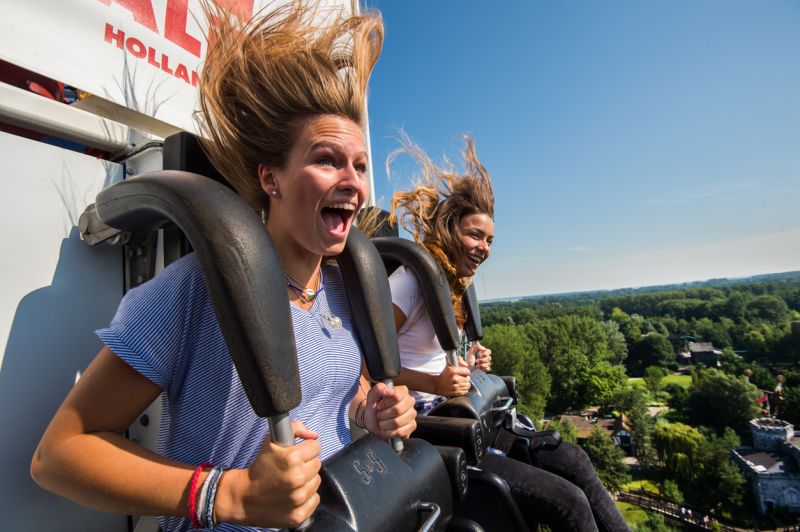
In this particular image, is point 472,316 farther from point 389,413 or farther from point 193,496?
point 193,496

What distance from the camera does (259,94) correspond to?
1153 millimetres

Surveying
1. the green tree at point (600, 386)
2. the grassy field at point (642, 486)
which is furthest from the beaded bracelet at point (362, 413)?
the green tree at point (600, 386)

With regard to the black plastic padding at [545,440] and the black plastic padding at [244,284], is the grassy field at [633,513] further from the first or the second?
the black plastic padding at [244,284]

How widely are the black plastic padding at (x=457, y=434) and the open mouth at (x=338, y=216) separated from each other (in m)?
0.83

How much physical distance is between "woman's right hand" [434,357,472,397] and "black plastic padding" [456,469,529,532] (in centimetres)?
35

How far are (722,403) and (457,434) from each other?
187 feet

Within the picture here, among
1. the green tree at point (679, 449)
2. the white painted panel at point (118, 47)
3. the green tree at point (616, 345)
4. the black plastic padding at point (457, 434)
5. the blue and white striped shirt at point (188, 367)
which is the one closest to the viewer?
the blue and white striped shirt at point (188, 367)

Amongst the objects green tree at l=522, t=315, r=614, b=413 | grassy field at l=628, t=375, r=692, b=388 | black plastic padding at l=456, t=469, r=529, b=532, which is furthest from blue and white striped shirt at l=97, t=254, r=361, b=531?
grassy field at l=628, t=375, r=692, b=388

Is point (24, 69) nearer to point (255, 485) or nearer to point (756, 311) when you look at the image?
point (255, 485)

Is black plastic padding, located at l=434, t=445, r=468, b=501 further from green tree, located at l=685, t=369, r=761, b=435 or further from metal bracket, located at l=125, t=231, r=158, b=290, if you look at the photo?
green tree, located at l=685, t=369, r=761, b=435

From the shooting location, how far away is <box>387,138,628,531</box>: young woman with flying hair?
5.72 ft

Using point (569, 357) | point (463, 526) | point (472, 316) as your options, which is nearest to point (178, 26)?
point (463, 526)

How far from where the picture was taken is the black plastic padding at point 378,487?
0.81 metres

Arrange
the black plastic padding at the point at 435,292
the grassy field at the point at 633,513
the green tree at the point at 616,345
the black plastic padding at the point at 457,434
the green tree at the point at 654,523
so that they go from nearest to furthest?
1. the black plastic padding at the point at 457,434
2. the black plastic padding at the point at 435,292
3. the green tree at the point at 654,523
4. the grassy field at the point at 633,513
5. the green tree at the point at 616,345
